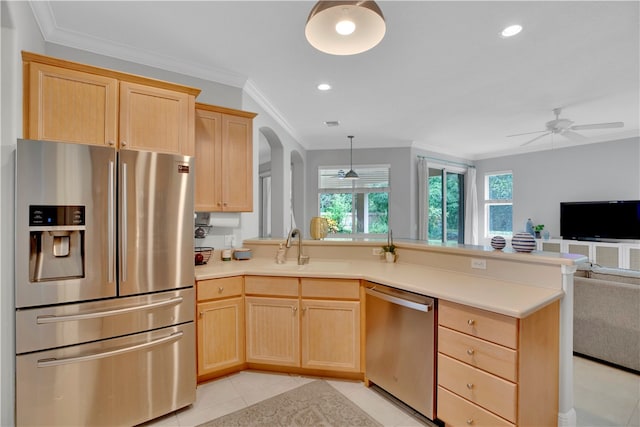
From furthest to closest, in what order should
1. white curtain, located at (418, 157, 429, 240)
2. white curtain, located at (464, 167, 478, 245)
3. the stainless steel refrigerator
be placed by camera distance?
white curtain, located at (464, 167, 478, 245) → white curtain, located at (418, 157, 429, 240) → the stainless steel refrigerator

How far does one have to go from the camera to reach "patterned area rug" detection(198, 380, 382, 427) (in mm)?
2023

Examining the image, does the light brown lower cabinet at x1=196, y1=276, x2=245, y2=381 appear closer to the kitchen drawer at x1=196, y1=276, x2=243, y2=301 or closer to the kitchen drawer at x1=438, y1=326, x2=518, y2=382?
the kitchen drawer at x1=196, y1=276, x2=243, y2=301

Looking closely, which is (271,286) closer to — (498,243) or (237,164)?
(237,164)

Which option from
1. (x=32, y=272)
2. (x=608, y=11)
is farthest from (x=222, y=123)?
(x=608, y=11)

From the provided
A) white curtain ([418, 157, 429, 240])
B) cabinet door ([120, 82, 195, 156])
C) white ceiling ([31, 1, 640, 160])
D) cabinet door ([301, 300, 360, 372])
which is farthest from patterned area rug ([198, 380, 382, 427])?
white curtain ([418, 157, 429, 240])

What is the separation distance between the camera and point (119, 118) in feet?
7.25

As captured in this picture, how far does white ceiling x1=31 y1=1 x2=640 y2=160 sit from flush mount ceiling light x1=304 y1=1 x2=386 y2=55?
91cm

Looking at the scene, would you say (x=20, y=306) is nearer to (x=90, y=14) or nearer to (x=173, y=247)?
(x=173, y=247)

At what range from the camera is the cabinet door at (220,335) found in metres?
2.39

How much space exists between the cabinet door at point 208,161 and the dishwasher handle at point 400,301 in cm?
161

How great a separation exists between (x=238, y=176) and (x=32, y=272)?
1.70 meters

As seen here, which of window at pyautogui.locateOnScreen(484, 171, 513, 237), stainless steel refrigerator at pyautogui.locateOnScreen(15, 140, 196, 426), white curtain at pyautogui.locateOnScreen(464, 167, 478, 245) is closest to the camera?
Result: stainless steel refrigerator at pyautogui.locateOnScreen(15, 140, 196, 426)

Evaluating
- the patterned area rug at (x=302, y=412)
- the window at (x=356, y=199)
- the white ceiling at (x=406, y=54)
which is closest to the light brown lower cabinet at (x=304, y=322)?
the patterned area rug at (x=302, y=412)

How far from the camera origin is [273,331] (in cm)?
255
